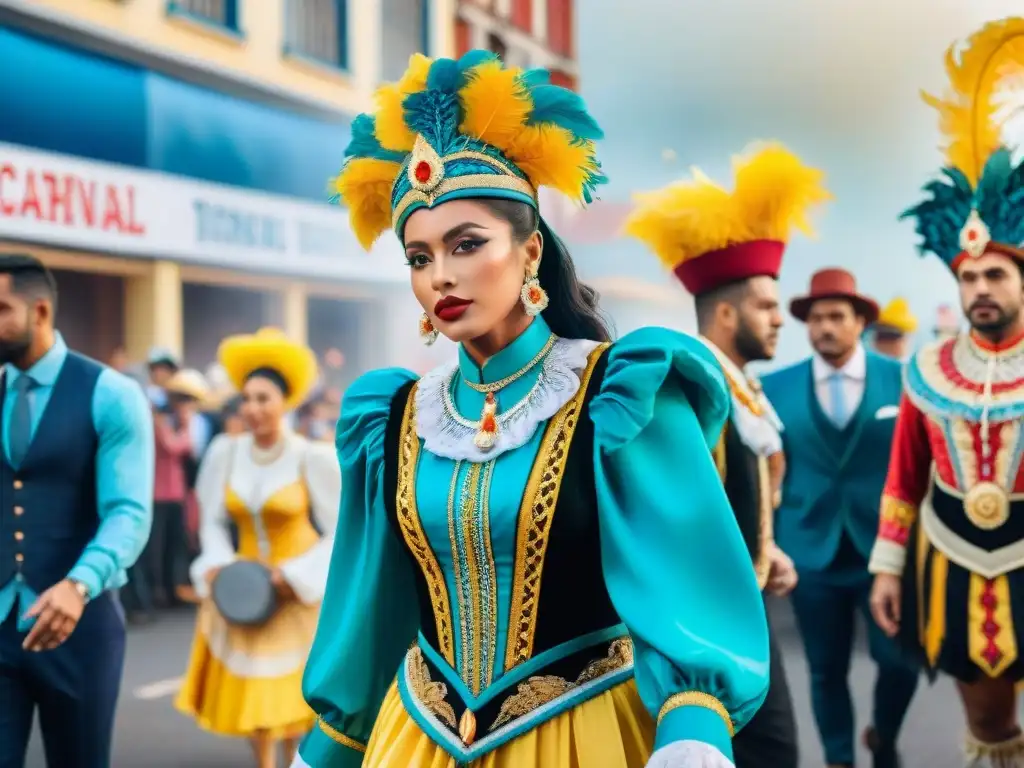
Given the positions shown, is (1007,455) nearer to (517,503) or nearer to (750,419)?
(750,419)

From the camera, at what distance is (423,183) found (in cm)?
220

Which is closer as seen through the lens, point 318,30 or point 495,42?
point 318,30

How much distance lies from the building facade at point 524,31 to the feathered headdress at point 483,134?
998 cm

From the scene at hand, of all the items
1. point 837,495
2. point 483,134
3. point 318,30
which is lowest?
point 837,495

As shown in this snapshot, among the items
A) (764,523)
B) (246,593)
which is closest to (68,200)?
(246,593)

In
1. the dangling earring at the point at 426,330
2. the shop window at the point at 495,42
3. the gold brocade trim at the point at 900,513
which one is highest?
the shop window at the point at 495,42

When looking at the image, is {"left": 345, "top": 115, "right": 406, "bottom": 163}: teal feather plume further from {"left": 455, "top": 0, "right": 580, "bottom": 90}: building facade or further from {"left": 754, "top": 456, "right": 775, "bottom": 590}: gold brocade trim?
{"left": 455, "top": 0, "right": 580, "bottom": 90}: building facade

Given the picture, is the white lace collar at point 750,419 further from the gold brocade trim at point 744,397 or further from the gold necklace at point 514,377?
the gold necklace at point 514,377

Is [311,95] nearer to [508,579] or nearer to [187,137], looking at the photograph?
[187,137]

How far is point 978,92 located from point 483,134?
107 inches

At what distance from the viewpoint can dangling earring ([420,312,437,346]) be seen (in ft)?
7.60

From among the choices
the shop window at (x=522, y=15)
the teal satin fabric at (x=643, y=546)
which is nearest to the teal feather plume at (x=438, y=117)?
the teal satin fabric at (x=643, y=546)

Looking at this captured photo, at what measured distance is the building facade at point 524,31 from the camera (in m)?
12.8

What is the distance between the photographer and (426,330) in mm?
2340
